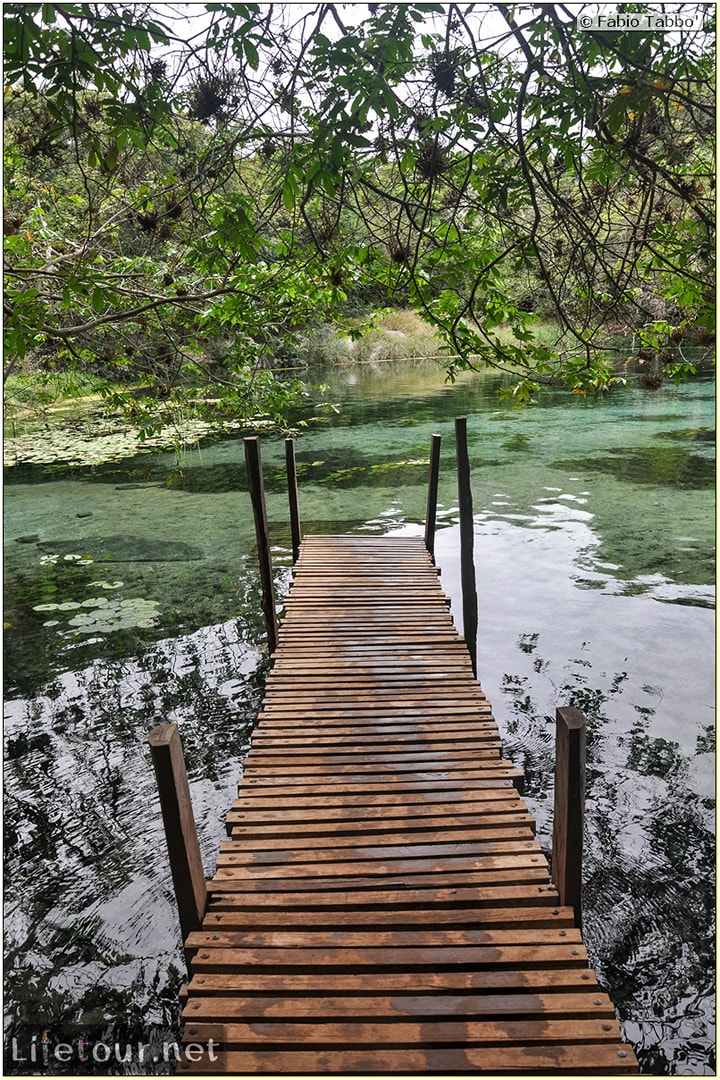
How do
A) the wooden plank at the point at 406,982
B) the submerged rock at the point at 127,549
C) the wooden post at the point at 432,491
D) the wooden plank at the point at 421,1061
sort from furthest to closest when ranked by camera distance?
the submerged rock at the point at 127,549
the wooden post at the point at 432,491
the wooden plank at the point at 406,982
the wooden plank at the point at 421,1061

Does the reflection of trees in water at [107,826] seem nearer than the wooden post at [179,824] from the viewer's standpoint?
No

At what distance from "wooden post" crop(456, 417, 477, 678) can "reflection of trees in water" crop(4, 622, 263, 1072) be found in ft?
6.88

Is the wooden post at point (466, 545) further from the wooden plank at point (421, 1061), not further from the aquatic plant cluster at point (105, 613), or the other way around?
the wooden plank at point (421, 1061)

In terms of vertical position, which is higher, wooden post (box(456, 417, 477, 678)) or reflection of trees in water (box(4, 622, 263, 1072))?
wooden post (box(456, 417, 477, 678))

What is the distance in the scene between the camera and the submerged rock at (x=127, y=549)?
10.5 meters

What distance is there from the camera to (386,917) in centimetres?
307

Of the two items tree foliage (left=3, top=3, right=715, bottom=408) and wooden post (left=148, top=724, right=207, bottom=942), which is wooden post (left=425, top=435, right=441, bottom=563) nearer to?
tree foliage (left=3, top=3, right=715, bottom=408)

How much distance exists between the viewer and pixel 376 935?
297 centimetres

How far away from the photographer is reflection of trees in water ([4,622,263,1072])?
3828mm

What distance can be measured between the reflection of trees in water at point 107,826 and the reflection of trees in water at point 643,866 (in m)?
2.32

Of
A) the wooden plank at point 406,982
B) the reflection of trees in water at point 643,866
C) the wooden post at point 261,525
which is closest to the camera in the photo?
the wooden plank at point 406,982

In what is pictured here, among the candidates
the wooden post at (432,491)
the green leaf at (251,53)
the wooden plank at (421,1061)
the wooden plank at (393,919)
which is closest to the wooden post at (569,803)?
the wooden plank at (393,919)

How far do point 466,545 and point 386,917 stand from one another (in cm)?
411

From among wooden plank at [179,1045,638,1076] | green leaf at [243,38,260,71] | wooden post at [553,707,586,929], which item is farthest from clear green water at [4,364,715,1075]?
green leaf at [243,38,260,71]
